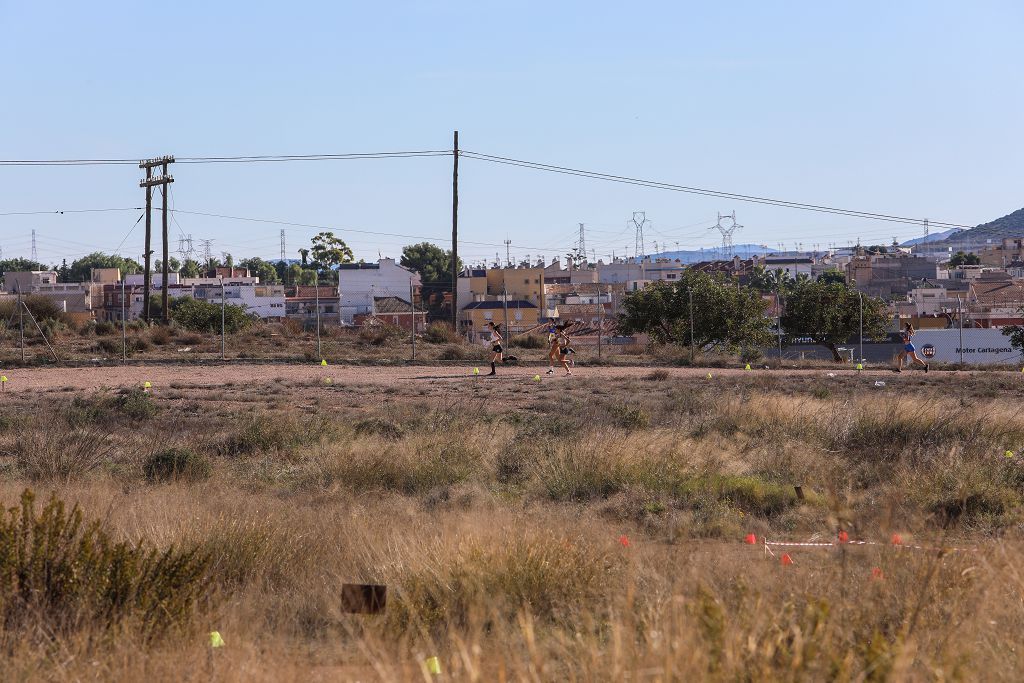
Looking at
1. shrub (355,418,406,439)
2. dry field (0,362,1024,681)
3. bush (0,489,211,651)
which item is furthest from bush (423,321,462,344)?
bush (0,489,211,651)

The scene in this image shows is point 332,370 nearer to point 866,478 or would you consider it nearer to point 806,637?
point 866,478

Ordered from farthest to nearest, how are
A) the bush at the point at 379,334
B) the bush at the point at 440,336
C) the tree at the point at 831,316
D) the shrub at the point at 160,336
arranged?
1. the tree at the point at 831,316
2. the bush at the point at 440,336
3. the bush at the point at 379,334
4. the shrub at the point at 160,336

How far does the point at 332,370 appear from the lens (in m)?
30.4

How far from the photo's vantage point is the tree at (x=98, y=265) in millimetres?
140750

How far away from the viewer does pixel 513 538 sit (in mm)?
7820

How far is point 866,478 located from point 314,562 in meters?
7.26

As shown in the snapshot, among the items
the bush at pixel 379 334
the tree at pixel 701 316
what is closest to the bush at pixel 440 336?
the bush at pixel 379 334

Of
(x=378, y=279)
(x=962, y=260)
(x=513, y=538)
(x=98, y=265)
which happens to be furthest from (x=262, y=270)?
(x=513, y=538)

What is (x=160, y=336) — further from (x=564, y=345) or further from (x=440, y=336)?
(x=564, y=345)

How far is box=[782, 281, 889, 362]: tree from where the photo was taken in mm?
55156

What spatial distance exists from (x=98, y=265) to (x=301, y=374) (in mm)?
127739

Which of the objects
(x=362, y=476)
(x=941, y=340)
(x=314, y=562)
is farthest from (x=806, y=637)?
(x=941, y=340)

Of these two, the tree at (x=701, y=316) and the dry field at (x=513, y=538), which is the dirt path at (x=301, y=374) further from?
the tree at (x=701, y=316)

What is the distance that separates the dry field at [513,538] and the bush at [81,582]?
0.02 metres
